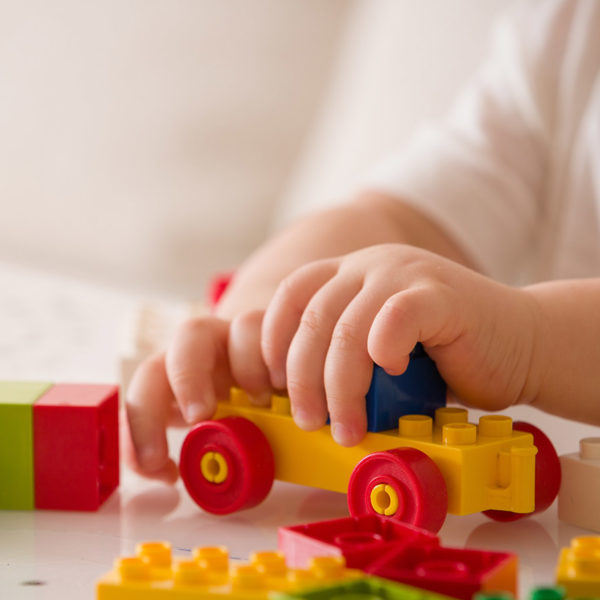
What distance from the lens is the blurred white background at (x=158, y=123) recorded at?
129 centimetres

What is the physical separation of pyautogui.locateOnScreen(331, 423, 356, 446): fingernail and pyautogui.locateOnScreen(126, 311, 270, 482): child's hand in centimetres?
8

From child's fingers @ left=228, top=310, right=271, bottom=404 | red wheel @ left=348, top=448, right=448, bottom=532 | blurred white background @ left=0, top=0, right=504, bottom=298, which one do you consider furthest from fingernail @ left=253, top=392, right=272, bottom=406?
blurred white background @ left=0, top=0, right=504, bottom=298

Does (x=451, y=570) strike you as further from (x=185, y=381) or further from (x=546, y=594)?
(x=185, y=381)

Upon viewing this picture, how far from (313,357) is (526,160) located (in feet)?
1.98

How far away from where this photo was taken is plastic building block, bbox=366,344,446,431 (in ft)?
1.56

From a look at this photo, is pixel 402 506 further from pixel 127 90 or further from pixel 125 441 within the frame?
pixel 127 90

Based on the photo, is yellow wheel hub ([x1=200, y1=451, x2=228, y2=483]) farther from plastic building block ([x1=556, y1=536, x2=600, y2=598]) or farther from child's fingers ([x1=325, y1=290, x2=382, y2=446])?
plastic building block ([x1=556, y1=536, x2=600, y2=598])

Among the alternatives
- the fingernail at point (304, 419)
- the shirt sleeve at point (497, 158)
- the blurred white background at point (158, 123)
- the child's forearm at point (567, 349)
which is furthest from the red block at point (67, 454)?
the blurred white background at point (158, 123)

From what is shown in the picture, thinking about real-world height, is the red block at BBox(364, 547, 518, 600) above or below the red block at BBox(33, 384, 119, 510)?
below

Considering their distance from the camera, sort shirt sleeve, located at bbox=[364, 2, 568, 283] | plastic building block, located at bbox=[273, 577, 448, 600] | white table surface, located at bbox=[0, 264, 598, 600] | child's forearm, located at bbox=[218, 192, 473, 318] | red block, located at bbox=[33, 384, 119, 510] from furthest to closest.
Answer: shirt sleeve, located at bbox=[364, 2, 568, 283] < child's forearm, located at bbox=[218, 192, 473, 318] < red block, located at bbox=[33, 384, 119, 510] < white table surface, located at bbox=[0, 264, 598, 600] < plastic building block, located at bbox=[273, 577, 448, 600]

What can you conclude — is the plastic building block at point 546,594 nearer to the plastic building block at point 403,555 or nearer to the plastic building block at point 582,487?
the plastic building block at point 403,555

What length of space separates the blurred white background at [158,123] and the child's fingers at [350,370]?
0.81 meters

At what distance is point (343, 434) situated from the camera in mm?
473

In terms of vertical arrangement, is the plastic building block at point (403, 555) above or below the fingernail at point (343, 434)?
below
